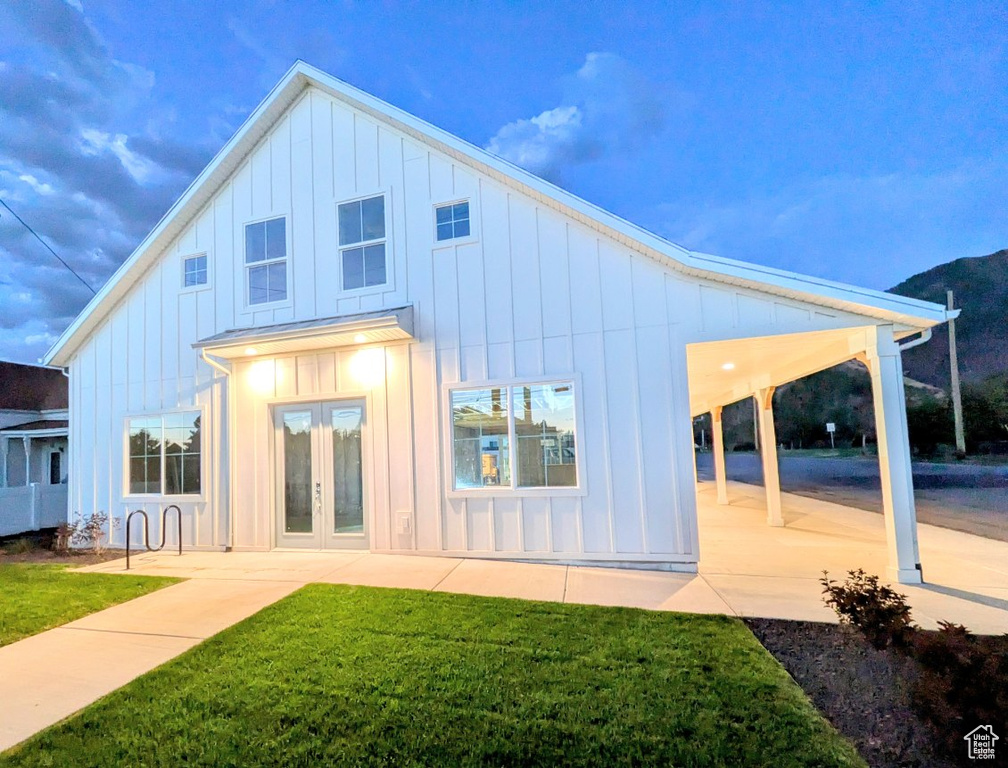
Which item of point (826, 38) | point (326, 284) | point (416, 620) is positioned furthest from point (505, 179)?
point (826, 38)

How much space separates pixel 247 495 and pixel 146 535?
2.24 metres

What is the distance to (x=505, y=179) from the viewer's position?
22.5 ft

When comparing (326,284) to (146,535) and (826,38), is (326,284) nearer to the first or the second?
(146,535)

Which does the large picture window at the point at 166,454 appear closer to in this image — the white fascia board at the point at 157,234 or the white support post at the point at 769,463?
the white fascia board at the point at 157,234

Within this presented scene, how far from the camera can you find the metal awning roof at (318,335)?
22.0ft

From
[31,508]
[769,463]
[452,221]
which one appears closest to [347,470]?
[452,221]

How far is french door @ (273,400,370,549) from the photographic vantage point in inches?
291

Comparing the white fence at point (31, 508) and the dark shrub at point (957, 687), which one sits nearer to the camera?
the dark shrub at point (957, 687)

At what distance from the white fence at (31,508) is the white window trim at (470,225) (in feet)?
37.0

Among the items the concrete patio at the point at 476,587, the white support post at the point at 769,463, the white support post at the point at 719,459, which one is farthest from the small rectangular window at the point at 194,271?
the white support post at the point at 719,459

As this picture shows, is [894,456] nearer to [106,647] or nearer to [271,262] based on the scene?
[106,647]

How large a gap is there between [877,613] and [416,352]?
5.95 m

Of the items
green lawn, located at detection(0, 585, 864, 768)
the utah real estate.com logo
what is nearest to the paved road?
the utah real estate.com logo

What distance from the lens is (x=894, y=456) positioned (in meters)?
5.39
